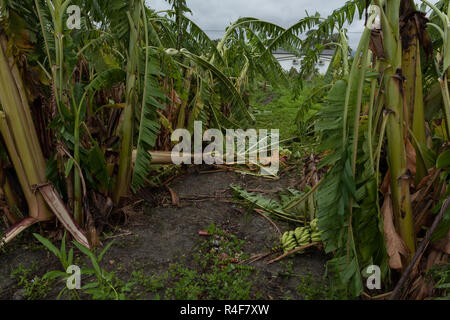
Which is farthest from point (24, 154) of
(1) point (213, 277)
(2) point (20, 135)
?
(1) point (213, 277)

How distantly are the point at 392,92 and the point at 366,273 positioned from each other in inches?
28.8

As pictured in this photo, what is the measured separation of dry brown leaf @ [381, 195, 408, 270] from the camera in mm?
1238

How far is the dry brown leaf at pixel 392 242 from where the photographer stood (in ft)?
4.06

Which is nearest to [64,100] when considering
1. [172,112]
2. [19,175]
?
[19,175]

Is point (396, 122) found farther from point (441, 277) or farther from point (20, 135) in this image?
point (20, 135)

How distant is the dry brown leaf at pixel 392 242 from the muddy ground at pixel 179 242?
41 centimetres

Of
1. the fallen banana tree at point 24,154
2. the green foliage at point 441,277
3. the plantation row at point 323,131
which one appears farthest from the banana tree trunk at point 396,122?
the fallen banana tree at point 24,154

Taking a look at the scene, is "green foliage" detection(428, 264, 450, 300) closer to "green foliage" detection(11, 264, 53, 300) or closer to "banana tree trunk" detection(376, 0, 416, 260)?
"banana tree trunk" detection(376, 0, 416, 260)

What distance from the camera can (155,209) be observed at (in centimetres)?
220

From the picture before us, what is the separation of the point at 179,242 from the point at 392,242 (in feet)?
3.59

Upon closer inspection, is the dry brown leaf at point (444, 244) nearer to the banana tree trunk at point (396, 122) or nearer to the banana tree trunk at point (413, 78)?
the banana tree trunk at point (396, 122)

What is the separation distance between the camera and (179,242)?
6.04 ft

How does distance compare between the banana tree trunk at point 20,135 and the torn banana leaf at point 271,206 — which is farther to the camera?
the torn banana leaf at point 271,206
